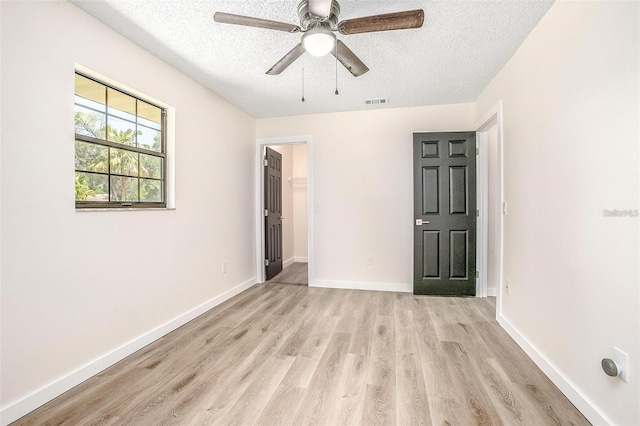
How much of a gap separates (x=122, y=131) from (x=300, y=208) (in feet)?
13.4

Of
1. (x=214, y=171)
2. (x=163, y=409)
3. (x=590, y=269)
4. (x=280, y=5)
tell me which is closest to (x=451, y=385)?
(x=590, y=269)

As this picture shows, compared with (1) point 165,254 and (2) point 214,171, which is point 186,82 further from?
(1) point 165,254

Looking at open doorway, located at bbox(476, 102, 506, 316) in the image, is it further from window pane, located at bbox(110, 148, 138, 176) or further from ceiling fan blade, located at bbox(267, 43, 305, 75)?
window pane, located at bbox(110, 148, 138, 176)

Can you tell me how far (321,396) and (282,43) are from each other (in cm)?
256

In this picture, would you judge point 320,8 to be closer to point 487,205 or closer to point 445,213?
point 445,213

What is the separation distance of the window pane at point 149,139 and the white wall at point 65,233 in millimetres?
164

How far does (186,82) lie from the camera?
291cm

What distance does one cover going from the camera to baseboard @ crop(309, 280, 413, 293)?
3.92 m

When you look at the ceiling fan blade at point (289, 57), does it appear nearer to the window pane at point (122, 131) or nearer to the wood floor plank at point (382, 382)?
the window pane at point (122, 131)

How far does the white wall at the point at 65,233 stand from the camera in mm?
1562

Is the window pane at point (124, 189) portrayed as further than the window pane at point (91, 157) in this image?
Yes

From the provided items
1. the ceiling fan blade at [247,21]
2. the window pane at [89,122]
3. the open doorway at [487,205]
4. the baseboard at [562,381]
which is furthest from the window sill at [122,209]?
the open doorway at [487,205]

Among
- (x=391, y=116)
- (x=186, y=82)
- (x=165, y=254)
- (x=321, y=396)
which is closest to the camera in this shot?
(x=321, y=396)

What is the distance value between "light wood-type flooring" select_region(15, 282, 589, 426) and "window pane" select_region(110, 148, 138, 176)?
57.4 inches
